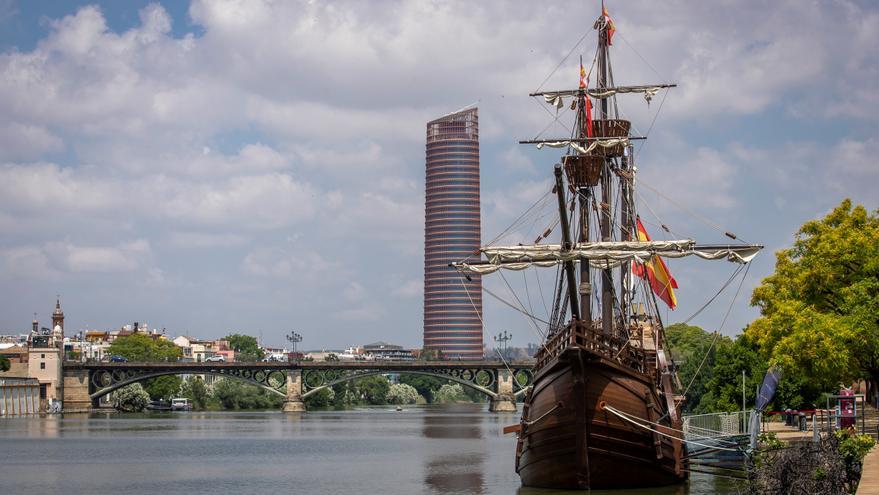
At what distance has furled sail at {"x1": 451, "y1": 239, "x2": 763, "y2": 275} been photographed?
48000 mm

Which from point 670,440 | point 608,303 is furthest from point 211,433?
point 670,440

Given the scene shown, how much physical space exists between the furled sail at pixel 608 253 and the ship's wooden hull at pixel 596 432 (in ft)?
20.6

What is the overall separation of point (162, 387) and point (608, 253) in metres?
149

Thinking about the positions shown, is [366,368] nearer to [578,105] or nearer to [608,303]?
[578,105]

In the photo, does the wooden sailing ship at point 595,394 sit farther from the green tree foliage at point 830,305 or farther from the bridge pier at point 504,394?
the bridge pier at point 504,394

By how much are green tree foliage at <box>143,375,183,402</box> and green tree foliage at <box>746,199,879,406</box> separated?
5596 inches

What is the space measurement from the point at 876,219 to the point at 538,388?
1934 cm

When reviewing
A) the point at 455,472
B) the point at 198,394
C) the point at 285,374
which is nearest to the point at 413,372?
the point at 285,374

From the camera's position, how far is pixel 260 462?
66.9 metres

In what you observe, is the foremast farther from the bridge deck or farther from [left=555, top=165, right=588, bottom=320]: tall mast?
the bridge deck

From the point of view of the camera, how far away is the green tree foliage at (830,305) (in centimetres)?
4550

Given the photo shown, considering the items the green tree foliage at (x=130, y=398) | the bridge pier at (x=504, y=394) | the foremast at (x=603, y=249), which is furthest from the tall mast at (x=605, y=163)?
the green tree foliage at (x=130, y=398)

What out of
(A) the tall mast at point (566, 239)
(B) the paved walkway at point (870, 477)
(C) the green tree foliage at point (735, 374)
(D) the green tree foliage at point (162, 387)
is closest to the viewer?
(B) the paved walkway at point (870, 477)

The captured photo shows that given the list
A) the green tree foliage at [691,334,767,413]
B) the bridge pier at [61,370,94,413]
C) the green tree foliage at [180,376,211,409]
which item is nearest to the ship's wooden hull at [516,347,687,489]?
the green tree foliage at [691,334,767,413]
